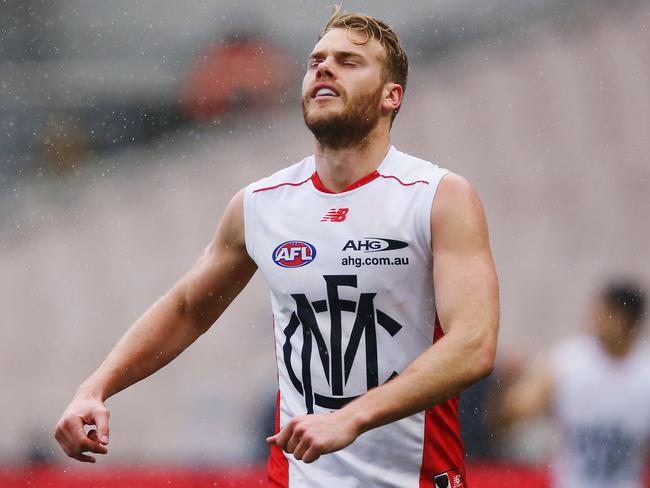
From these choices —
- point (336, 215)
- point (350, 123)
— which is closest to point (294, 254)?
point (336, 215)

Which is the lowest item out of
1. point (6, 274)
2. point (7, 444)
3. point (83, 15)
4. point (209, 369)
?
point (7, 444)

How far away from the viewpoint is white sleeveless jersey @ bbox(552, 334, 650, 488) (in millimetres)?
5543

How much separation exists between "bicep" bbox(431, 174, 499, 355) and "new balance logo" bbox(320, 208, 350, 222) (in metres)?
0.30

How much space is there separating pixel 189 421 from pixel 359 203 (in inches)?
288

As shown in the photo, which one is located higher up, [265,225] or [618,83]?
[618,83]

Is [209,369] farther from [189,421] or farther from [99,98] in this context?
[99,98]

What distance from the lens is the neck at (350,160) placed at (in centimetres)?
331

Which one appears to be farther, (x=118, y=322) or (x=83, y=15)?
(x=83, y=15)

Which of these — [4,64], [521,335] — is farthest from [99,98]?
[521,335]

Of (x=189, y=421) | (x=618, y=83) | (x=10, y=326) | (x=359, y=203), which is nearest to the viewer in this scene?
(x=359, y=203)

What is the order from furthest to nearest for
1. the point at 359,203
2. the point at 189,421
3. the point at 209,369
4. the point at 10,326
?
the point at 10,326
the point at 209,369
the point at 189,421
the point at 359,203

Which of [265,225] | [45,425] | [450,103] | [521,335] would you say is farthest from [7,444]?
[265,225]

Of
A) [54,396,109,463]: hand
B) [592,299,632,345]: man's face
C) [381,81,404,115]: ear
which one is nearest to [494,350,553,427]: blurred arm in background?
[592,299,632,345]: man's face

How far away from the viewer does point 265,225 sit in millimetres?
3377
